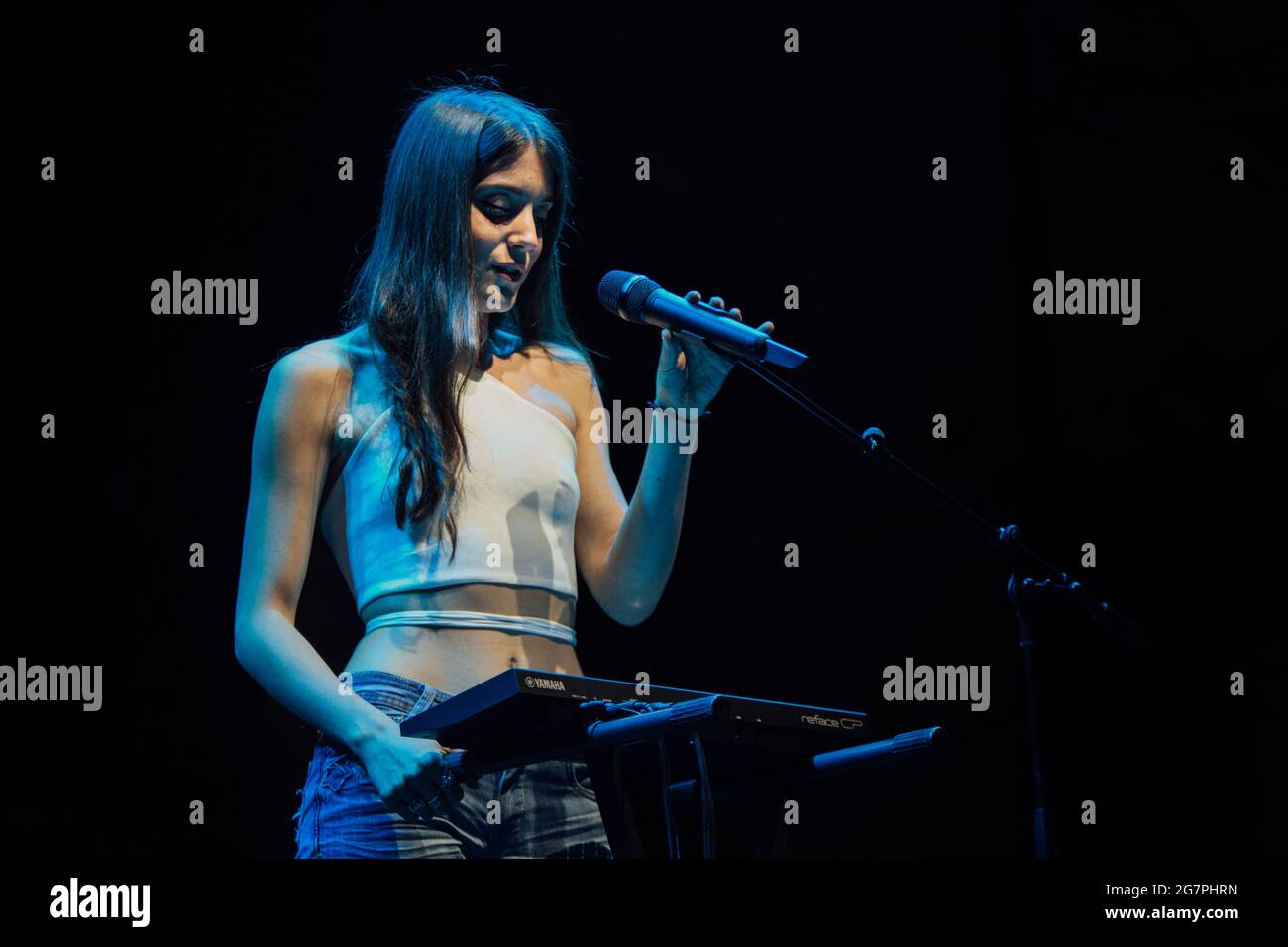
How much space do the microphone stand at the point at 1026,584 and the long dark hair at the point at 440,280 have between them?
0.49 metres

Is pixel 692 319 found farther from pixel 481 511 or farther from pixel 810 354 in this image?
pixel 810 354

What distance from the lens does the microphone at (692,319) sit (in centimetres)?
204

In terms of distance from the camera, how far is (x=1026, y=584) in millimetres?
2736

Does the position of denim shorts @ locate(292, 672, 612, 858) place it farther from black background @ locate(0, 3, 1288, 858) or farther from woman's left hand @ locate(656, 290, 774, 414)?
black background @ locate(0, 3, 1288, 858)

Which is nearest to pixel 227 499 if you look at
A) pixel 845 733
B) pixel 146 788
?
pixel 146 788

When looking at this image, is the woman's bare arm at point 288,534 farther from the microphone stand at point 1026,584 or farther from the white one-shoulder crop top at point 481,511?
the microphone stand at point 1026,584

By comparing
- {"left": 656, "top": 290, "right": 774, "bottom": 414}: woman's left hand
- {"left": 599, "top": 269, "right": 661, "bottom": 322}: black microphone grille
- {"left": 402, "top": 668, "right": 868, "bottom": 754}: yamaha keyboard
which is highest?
{"left": 599, "top": 269, "right": 661, "bottom": 322}: black microphone grille

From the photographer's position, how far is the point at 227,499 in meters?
3.08

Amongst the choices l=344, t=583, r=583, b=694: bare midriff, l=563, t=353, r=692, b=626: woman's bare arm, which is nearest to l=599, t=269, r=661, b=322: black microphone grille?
l=563, t=353, r=692, b=626: woman's bare arm

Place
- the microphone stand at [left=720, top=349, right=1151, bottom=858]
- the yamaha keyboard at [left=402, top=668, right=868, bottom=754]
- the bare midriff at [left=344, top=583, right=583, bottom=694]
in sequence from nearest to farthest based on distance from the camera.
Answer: the yamaha keyboard at [left=402, top=668, right=868, bottom=754] → the bare midriff at [left=344, top=583, right=583, bottom=694] → the microphone stand at [left=720, top=349, right=1151, bottom=858]

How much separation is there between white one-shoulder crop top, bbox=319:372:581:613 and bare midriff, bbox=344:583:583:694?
18 mm

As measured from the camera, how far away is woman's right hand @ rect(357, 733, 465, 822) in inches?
72.8
